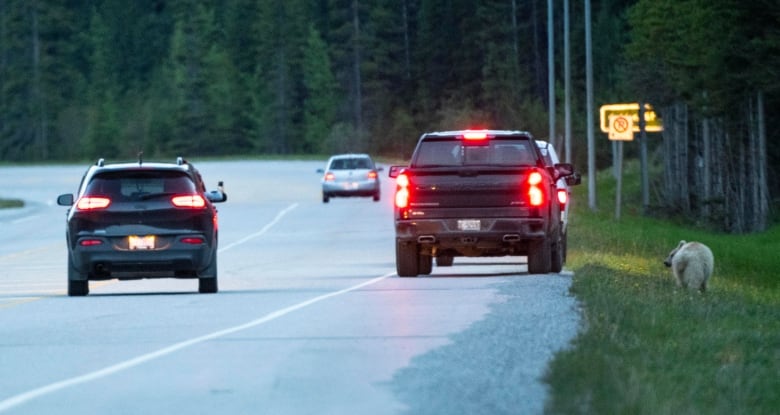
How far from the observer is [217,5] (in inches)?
6722

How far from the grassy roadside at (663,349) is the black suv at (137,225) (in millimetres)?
4382

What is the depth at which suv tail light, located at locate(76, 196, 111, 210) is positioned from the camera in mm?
21844

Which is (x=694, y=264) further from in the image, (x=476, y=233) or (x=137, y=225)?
(x=137, y=225)

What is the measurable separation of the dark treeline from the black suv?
2928 inches

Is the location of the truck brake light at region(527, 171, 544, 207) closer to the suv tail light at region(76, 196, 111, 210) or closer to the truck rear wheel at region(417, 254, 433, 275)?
the truck rear wheel at region(417, 254, 433, 275)

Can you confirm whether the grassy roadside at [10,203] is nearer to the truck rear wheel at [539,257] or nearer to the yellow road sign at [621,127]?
the yellow road sign at [621,127]

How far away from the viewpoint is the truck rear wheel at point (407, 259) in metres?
24.7

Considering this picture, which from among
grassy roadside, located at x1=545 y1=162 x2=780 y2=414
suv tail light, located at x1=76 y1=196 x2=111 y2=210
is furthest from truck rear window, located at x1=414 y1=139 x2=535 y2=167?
suv tail light, located at x1=76 y1=196 x2=111 y2=210

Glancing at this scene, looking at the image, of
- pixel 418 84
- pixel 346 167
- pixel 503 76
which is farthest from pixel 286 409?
pixel 418 84

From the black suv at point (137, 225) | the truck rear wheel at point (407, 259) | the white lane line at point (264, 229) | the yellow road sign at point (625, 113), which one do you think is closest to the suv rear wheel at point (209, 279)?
the black suv at point (137, 225)

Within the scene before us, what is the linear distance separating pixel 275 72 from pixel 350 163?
97.9 m

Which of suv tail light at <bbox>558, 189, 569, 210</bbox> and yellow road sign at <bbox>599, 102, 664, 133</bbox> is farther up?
yellow road sign at <bbox>599, 102, 664, 133</bbox>

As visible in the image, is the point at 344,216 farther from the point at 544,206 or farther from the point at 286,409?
the point at 286,409

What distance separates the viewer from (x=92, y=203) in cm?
2186
